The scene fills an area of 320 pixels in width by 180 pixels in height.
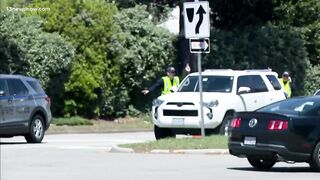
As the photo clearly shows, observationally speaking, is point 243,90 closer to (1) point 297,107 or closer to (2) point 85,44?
(1) point 297,107

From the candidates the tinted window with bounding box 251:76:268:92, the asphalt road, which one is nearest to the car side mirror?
the tinted window with bounding box 251:76:268:92

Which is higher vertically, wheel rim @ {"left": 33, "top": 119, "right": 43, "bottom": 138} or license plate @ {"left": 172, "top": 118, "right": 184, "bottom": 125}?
license plate @ {"left": 172, "top": 118, "right": 184, "bottom": 125}

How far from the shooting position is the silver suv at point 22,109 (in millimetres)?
26000

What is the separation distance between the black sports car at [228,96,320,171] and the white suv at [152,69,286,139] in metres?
6.91

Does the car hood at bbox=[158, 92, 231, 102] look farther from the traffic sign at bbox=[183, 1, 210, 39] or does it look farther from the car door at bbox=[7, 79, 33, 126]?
the car door at bbox=[7, 79, 33, 126]

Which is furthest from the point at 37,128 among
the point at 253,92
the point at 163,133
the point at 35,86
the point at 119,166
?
the point at 119,166

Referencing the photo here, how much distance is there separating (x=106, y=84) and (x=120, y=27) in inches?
93.9

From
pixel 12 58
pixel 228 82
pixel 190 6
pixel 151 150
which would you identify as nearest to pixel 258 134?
pixel 151 150

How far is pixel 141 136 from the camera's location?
31594 millimetres

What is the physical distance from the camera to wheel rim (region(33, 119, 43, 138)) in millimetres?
26922

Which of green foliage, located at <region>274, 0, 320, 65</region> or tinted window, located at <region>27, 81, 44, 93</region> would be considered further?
green foliage, located at <region>274, 0, 320, 65</region>

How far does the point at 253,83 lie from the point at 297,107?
30.6 ft

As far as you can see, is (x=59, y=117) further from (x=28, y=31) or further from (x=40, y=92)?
(x=40, y=92)

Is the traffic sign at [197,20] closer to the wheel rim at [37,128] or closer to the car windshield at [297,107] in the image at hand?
the wheel rim at [37,128]
